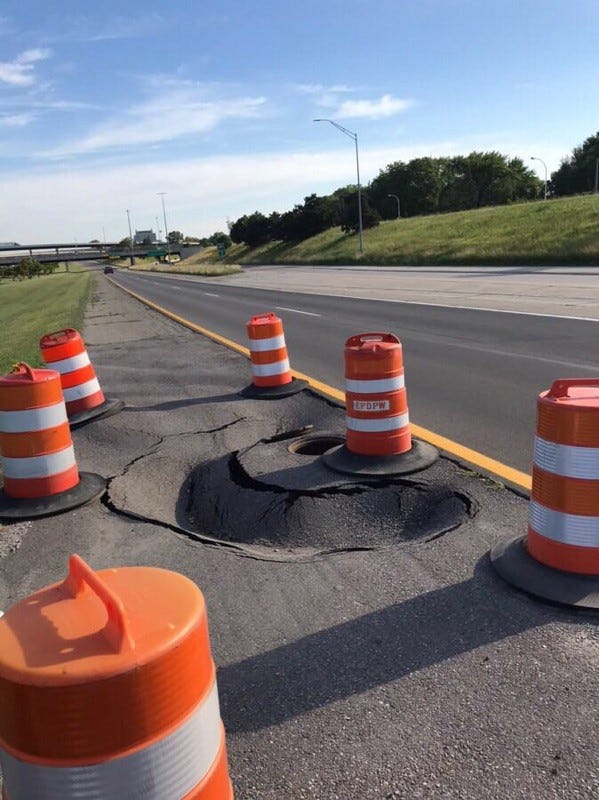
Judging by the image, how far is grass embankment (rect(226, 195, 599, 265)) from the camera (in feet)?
112

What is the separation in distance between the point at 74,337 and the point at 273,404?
242cm

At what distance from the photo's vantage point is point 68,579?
1.97 meters

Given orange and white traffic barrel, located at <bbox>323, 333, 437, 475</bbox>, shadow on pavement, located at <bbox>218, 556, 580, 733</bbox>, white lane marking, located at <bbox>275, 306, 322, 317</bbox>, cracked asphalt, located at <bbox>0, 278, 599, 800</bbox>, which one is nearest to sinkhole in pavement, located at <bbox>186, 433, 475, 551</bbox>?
cracked asphalt, located at <bbox>0, 278, 599, 800</bbox>

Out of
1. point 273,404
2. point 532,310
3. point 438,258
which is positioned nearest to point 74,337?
point 273,404

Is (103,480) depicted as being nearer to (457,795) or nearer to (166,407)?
(166,407)

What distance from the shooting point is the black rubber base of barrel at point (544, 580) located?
3225 mm

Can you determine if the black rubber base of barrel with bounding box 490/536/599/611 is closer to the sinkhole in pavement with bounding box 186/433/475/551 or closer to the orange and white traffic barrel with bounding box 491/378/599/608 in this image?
the orange and white traffic barrel with bounding box 491/378/599/608

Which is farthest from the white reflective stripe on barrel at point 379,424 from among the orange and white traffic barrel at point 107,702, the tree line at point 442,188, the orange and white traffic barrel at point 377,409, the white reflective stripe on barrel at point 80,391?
the tree line at point 442,188

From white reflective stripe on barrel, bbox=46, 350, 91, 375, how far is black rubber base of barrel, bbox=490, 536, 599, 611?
5565mm

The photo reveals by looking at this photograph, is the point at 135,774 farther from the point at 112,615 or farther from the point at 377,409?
the point at 377,409

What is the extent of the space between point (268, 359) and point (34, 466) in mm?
3834

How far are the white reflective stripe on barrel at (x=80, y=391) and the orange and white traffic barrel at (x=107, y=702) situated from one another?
604cm

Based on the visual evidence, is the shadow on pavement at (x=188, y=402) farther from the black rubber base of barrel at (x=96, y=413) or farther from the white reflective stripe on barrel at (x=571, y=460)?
the white reflective stripe on barrel at (x=571, y=460)

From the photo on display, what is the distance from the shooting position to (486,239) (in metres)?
42.5
